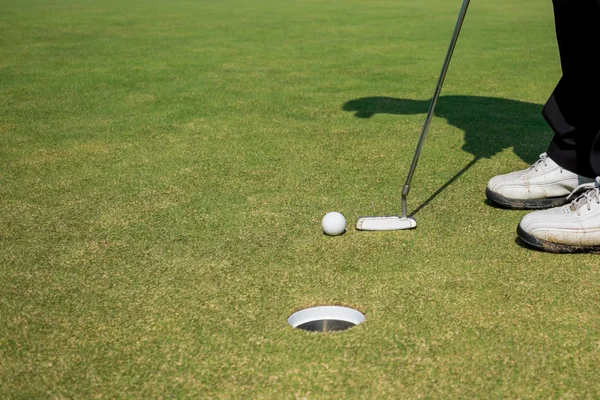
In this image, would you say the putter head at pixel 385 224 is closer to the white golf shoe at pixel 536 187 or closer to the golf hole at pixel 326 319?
the white golf shoe at pixel 536 187

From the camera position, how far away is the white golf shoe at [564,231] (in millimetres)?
2414

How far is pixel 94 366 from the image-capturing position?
1.74 metres

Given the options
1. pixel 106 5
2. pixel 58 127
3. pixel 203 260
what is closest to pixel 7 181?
pixel 58 127

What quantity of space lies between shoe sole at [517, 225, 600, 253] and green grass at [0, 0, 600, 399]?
Answer: 0.14ft

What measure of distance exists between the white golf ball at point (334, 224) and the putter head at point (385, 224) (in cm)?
9

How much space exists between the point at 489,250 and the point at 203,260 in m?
1.07

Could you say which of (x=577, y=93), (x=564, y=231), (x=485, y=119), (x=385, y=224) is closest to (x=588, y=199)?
(x=564, y=231)

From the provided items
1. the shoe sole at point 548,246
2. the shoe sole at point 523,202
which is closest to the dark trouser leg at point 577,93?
the shoe sole at point 523,202

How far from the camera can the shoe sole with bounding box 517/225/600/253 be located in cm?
241

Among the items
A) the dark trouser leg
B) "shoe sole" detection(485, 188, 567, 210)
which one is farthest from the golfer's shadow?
the dark trouser leg

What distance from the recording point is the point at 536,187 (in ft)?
9.59

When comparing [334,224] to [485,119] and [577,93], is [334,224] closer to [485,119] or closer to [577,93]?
[577,93]

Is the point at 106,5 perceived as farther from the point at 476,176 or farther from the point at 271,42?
the point at 476,176

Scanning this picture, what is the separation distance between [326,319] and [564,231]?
103cm
